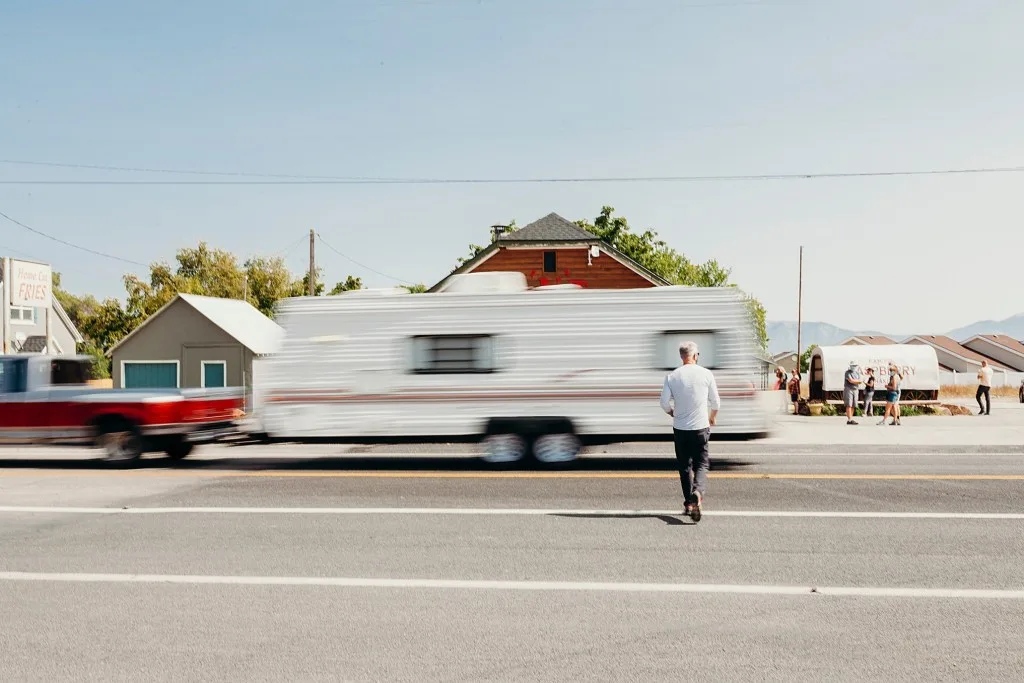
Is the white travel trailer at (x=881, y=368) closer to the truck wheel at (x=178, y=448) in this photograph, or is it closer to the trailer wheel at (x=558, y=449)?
the trailer wheel at (x=558, y=449)

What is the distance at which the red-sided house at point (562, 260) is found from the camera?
129 ft

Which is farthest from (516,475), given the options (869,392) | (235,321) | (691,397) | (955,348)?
(955,348)

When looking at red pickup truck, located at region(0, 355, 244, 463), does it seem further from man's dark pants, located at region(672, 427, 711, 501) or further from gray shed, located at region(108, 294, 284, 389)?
gray shed, located at region(108, 294, 284, 389)

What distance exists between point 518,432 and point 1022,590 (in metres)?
7.76

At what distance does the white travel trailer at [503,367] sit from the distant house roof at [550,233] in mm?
26531

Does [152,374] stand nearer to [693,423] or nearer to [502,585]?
[693,423]

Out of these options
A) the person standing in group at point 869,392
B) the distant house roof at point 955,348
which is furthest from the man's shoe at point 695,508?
the distant house roof at point 955,348

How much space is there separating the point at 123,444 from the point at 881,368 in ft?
87.5

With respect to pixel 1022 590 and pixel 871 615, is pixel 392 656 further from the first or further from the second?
pixel 1022 590

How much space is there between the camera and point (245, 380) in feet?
116

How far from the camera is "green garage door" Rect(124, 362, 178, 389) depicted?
124 feet

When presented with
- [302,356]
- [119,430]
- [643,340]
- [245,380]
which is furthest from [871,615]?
[245,380]

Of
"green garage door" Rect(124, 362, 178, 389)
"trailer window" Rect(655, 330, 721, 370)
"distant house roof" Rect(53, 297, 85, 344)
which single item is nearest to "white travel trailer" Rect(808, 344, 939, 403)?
"trailer window" Rect(655, 330, 721, 370)

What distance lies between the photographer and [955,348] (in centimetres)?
10144
